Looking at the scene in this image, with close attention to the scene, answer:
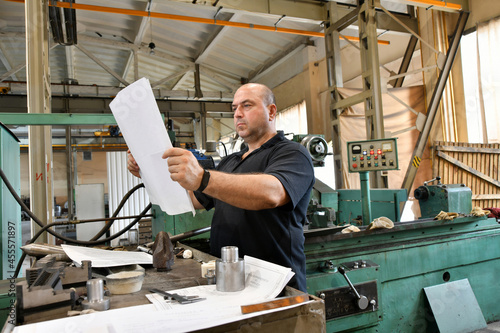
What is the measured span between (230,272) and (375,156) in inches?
64.2

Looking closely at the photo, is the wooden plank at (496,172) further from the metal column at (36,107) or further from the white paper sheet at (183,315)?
the metal column at (36,107)

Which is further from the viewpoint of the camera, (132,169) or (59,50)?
(59,50)

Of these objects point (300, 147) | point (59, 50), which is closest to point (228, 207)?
point (300, 147)

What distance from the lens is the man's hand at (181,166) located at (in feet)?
2.55

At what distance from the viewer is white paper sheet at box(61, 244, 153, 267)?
872mm

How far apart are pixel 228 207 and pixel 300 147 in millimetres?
290

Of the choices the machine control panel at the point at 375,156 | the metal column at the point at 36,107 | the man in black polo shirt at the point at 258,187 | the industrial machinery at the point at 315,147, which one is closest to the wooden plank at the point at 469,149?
the industrial machinery at the point at 315,147

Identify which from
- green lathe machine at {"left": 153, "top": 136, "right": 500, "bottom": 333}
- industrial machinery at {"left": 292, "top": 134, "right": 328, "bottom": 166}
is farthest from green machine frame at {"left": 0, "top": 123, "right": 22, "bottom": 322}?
industrial machinery at {"left": 292, "top": 134, "right": 328, "bottom": 166}

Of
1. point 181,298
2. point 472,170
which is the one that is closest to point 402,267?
point 181,298

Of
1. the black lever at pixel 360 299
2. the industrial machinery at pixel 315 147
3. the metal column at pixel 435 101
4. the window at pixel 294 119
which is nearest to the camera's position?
Answer: the black lever at pixel 360 299

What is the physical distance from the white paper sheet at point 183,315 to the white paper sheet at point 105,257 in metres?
0.24

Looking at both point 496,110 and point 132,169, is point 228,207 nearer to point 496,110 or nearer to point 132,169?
point 132,169

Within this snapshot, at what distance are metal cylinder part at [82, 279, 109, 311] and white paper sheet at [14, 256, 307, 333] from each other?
0.08ft

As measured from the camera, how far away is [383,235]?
5.87 ft
